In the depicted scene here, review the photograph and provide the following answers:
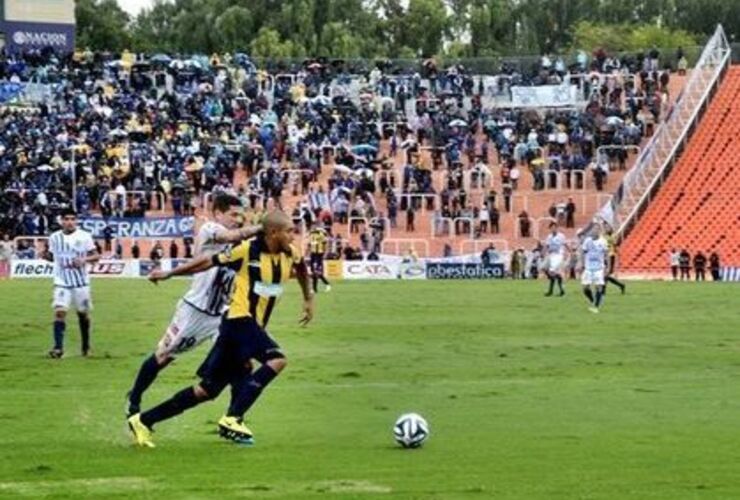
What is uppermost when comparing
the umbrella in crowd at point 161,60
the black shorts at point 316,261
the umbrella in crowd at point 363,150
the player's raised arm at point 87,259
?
the umbrella in crowd at point 161,60

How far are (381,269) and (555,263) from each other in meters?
17.1

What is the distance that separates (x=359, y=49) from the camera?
12262 centimetres

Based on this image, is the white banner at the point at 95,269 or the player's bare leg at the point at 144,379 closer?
the player's bare leg at the point at 144,379

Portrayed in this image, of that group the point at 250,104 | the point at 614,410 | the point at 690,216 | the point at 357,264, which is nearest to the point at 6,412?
the point at 614,410

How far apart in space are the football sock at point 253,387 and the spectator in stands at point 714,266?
158ft

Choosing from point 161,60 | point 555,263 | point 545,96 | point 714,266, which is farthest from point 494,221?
point 161,60

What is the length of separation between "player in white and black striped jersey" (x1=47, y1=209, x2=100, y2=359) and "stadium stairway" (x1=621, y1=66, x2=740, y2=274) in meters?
38.6

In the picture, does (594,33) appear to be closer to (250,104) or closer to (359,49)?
(359,49)

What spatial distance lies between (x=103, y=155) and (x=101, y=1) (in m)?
67.7

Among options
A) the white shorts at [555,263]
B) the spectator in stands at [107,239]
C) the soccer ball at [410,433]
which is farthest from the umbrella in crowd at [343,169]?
the soccer ball at [410,433]

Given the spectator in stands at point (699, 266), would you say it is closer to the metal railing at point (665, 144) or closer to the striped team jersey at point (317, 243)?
the metal railing at point (665, 144)

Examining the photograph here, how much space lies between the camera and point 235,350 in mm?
15625

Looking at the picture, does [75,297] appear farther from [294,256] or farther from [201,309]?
[294,256]

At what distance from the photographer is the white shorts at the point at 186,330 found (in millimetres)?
16484
